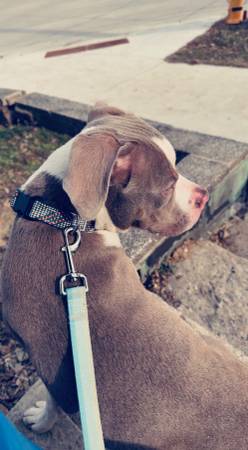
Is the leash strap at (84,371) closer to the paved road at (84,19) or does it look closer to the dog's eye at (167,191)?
the dog's eye at (167,191)

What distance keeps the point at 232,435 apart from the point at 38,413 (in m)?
1.24

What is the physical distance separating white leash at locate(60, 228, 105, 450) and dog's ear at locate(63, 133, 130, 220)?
0.30 metres

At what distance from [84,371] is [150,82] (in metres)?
5.34

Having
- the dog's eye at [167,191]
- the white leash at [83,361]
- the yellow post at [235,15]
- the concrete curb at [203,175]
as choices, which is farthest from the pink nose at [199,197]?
the yellow post at [235,15]

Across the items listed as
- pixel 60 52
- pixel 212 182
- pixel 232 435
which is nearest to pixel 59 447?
pixel 232 435

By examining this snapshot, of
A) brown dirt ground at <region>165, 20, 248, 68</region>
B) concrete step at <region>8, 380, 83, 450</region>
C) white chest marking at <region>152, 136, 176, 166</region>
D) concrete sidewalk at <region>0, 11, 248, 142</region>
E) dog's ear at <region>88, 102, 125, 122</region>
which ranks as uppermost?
dog's ear at <region>88, 102, 125, 122</region>

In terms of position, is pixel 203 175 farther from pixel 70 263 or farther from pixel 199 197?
pixel 70 263

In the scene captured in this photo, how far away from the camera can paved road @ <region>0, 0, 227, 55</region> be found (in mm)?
9398

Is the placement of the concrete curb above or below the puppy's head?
below

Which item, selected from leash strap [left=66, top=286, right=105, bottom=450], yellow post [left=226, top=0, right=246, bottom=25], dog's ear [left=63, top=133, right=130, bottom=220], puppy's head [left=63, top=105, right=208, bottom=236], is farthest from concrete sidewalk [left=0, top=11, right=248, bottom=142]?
leash strap [left=66, top=286, right=105, bottom=450]

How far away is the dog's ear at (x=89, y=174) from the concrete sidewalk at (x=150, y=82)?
3037mm

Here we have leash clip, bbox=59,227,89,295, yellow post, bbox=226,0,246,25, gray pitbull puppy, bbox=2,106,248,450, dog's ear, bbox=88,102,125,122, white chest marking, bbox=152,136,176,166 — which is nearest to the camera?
gray pitbull puppy, bbox=2,106,248,450

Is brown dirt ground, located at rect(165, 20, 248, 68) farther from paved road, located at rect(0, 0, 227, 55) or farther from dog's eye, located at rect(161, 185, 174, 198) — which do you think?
dog's eye, located at rect(161, 185, 174, 198)

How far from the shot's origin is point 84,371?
5.23ft
